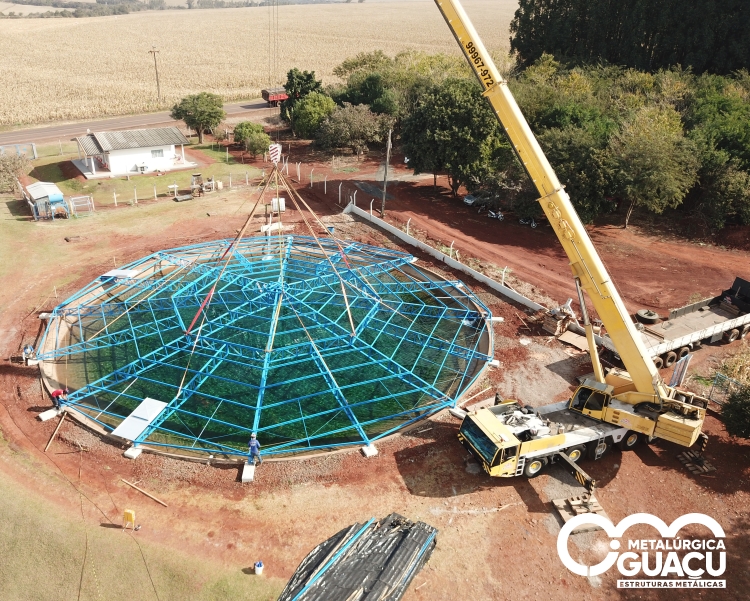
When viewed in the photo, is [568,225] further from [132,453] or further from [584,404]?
[132,453]

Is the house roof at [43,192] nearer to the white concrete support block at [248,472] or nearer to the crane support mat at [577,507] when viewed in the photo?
the white concrete support block at [248,472]

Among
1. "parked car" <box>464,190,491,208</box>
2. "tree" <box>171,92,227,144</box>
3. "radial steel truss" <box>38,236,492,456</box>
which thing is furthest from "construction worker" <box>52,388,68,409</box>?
"tree" <box>171,92,227,144</box>

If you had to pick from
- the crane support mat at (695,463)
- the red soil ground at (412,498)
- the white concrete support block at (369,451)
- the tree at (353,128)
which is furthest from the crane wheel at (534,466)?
the tree at (353,128)

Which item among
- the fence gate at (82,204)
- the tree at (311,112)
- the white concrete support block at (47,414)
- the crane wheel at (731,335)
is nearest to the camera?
the white concrete support block at (47,414)

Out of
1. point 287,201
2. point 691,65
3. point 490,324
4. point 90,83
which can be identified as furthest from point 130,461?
point 90,83

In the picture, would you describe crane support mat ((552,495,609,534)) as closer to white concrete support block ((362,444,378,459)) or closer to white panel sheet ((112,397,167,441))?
white concrete support block ((362,444,378,459))

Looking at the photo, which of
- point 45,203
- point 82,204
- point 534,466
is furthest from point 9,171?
point 534,466
